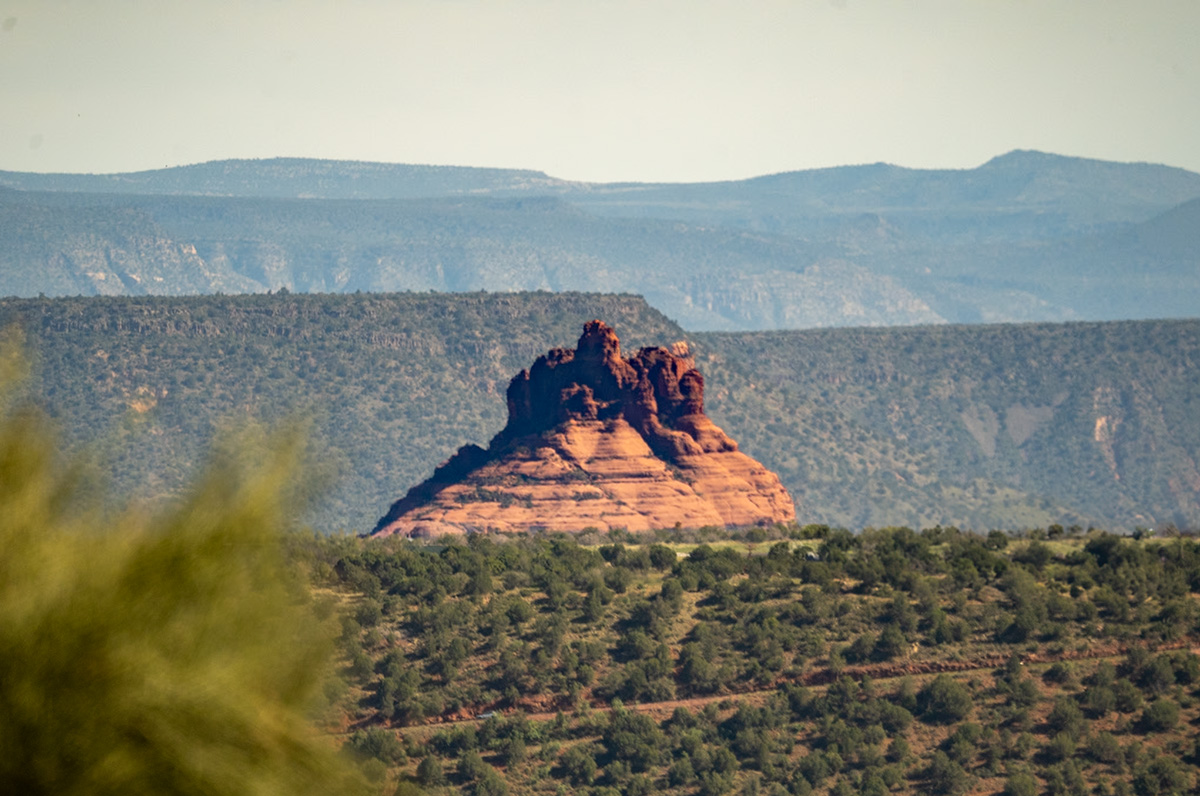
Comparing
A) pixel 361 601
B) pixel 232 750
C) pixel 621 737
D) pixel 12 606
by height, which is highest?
pixel 12 606

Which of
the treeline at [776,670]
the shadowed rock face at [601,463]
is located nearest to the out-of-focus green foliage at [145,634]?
the treeline at [776,670]

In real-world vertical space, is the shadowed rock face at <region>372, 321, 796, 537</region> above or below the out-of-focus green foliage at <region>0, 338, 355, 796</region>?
below

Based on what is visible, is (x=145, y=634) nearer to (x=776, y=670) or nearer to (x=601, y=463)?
(x=776, y=670)

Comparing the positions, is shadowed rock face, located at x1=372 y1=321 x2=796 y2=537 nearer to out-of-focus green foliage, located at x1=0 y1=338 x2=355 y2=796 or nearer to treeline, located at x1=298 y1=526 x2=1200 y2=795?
treeline, located at x1=298 y1=526 x2=1200 y2=795

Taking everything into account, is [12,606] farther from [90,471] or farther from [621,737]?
[621,737]

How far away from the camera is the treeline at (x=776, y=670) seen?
71062 millimetres

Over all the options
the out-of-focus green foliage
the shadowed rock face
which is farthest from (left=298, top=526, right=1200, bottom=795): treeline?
the out-of-focus green foliage

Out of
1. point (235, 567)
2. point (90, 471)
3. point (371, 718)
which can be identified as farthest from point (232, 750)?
point (371, 718)

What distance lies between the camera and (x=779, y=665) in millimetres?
79625

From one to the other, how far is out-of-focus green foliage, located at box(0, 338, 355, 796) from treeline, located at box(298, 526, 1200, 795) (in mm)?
51494

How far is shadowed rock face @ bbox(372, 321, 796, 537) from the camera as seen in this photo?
127000 millimetres

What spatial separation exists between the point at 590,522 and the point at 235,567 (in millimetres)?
116274

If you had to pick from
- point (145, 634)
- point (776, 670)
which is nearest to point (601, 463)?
point (776, 670)

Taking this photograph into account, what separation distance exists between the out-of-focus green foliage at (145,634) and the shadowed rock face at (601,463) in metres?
114
